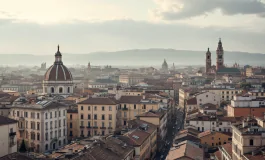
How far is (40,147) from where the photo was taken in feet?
247

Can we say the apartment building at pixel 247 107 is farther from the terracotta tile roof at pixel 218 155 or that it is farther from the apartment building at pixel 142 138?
the terracotta tile roof at pixel 218 155

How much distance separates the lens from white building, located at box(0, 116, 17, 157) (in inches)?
2032

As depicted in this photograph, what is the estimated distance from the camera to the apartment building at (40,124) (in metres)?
75.3

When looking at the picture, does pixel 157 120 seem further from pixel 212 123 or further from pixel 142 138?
pixel 142 138

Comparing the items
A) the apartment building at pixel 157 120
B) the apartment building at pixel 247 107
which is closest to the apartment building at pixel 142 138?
the apartment building at pixel 157 120

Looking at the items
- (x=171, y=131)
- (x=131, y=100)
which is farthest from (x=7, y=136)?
(x=171, y=131)

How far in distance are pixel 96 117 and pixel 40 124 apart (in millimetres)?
14532

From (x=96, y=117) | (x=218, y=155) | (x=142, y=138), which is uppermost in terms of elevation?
(x=96, y=117)

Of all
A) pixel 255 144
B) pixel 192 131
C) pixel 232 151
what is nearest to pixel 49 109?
pixel 192 131

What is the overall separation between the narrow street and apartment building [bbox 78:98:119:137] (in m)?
11.4

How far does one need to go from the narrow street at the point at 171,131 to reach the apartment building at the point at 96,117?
11.4 m

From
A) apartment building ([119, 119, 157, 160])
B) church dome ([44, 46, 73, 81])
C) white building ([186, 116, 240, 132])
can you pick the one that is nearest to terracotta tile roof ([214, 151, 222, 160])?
apartment building ([119, 119, 157, 160])

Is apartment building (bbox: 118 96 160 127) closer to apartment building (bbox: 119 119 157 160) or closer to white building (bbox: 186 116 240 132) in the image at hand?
white building (bbox: 186 116 240 132)

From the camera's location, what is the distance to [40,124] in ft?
247
